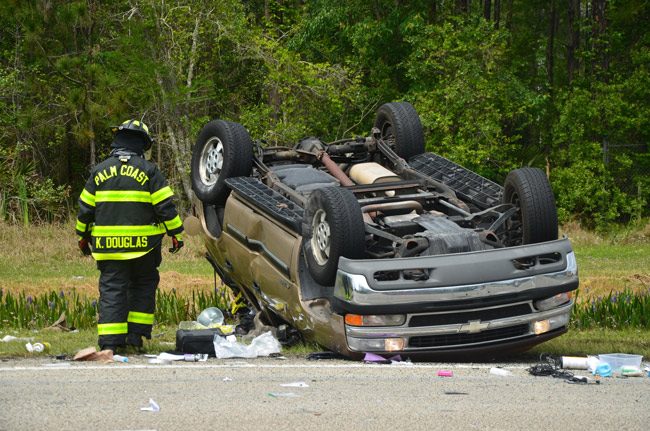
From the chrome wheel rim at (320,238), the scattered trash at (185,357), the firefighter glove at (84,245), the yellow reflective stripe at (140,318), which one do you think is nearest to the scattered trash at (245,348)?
the scattered trash at (185,357)

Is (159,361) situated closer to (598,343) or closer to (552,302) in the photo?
(552,302)

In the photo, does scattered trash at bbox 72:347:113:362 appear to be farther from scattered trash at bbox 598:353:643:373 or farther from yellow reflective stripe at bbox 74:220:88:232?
scattered trash at bbox 598:353:643:373

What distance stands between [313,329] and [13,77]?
53.9 feet

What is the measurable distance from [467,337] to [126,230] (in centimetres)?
250

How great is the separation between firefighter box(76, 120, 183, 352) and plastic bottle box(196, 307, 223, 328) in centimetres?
150

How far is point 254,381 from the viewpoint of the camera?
6.65 metres

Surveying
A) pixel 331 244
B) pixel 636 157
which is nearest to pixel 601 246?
pixel 636 157

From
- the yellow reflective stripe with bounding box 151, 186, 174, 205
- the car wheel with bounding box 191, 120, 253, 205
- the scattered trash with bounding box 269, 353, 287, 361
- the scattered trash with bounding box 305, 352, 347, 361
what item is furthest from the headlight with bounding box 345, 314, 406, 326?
the car wheel with bounding box 191, 120, 253, 205

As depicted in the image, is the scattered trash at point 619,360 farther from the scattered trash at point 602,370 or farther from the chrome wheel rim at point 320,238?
the chrome wheel rim at point 320,238

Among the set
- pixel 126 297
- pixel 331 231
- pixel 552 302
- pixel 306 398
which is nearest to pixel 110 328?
pixel 126 297

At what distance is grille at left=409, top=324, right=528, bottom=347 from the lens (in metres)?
7.56

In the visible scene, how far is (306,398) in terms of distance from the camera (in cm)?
614

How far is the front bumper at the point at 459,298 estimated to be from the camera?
733 centimetres

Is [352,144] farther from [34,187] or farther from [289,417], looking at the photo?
[34,187]
